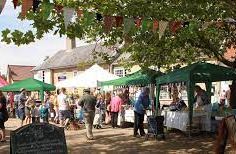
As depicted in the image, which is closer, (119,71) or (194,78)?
(194,78)

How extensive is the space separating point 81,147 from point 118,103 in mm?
6458

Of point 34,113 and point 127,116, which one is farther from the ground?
point 34,113

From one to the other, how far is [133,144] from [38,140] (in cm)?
679

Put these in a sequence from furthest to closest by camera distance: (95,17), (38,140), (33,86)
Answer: (33,86), (95,17), (38,140)

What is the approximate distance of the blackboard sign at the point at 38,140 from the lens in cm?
833

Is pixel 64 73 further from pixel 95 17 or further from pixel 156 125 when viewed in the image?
pixel 95 17

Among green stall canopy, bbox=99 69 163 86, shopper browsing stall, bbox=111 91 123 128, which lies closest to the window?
green stall canopy, bbox=99 69 163 86

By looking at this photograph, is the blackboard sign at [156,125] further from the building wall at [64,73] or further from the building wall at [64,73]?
the building wall at [64,73]

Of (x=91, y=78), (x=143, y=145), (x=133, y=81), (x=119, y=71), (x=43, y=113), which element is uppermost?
(x=119, y=71)

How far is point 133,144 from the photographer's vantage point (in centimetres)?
1496

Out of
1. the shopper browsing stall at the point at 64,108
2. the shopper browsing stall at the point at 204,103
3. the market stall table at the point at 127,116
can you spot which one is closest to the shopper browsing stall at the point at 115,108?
the market stall table at the point at 127,116

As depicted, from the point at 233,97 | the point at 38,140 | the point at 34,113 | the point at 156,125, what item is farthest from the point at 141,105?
the point at 38,140

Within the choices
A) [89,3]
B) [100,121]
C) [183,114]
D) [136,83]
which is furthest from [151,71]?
[89,3]

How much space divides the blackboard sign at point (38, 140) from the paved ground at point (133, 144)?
16.1ft
